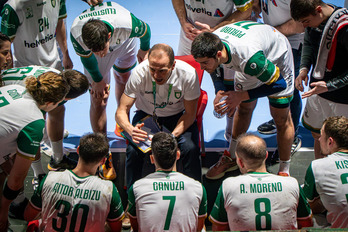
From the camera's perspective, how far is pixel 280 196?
2434 millimetres

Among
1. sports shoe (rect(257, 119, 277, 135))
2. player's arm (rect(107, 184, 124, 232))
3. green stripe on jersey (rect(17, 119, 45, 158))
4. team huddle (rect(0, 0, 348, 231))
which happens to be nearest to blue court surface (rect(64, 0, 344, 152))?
sports shoe (rect(257, 119, 277, 135))

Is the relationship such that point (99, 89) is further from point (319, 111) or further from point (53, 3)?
point (319, 111)

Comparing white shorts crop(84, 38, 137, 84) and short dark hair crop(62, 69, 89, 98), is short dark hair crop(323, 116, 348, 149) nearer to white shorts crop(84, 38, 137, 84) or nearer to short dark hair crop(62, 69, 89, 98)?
short dark hair crop(62, 69, 89, 98)

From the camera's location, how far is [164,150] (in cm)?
262

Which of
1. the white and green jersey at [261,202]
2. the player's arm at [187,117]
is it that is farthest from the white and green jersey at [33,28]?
the white and green jersey at [261,202]

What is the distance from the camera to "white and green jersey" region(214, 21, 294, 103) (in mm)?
3203

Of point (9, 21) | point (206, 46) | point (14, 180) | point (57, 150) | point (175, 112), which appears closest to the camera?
point (14, 180)

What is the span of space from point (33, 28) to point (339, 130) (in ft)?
9.36

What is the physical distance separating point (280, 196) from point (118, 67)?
2.64 metres

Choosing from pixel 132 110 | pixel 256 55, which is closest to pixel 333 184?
pixel 256 55

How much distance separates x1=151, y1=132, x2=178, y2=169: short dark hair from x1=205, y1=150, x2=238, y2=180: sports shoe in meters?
1.32

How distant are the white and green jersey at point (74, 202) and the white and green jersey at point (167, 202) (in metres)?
0.21

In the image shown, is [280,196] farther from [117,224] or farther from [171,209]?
[117,224]

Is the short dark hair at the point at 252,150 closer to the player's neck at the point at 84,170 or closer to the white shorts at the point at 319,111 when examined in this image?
the player's neck at the point at 84,170
